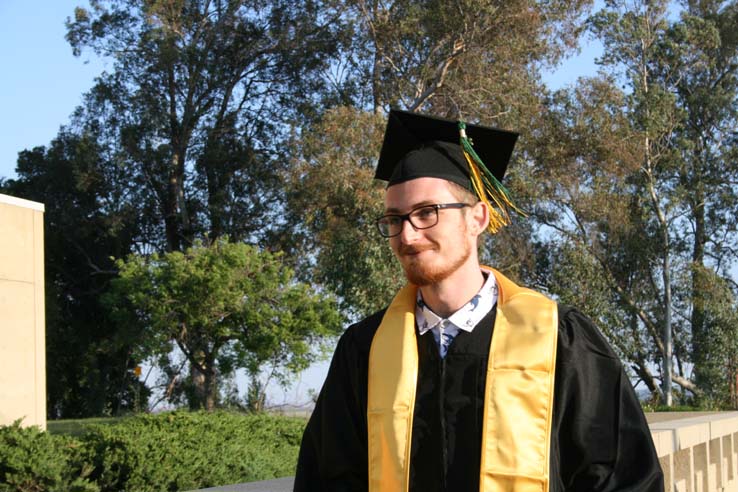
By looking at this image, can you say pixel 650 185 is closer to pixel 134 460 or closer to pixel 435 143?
pixel 134 460

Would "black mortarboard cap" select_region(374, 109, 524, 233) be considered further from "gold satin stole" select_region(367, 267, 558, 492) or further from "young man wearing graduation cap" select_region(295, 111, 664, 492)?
"gold satin stole" select_region(367, 267, 558, 492)

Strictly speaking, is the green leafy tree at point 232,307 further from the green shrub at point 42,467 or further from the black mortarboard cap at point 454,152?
the black mortarboard cap at point 454,152

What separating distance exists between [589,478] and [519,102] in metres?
22.3

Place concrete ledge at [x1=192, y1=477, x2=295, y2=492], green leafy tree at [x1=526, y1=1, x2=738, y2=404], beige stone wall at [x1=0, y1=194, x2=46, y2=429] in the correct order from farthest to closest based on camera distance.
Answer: green leafy tree at [x1=526, y1=1, x2=738, y2=404], beige stone wall at [x1=0, y1=194, x2=46, y2=429], concrete ledge at [x1=192, y1=477, x2=295, y2=492]

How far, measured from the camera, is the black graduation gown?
93.4 inches

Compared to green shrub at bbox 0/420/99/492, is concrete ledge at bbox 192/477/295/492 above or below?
above

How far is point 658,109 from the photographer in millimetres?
27156

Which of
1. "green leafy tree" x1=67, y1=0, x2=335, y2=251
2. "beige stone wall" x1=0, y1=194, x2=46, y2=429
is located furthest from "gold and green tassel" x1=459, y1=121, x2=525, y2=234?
"green leafy tree" x1=67, y1=0, x2=335, y2=251

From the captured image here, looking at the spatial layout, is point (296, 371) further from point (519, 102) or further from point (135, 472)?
point (135, 472)

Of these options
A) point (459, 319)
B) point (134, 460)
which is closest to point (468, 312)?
point (459, 319)

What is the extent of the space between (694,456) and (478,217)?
359 centimetres

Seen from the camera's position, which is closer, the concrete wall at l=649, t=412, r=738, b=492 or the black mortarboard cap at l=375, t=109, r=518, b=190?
the black mortarboard cap at l=375, t=109, r=518, b=190

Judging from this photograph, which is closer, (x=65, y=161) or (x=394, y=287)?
(x=394, y=287)

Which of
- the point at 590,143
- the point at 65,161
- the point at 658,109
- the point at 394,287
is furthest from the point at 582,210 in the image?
the point at 65,161
